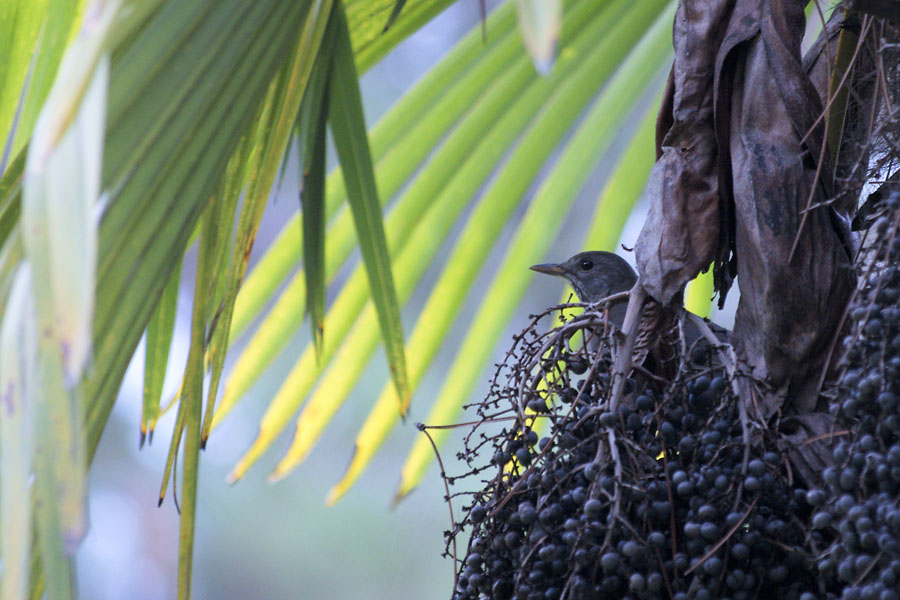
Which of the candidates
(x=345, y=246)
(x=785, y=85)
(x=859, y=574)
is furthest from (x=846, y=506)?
(x=345, y=246)

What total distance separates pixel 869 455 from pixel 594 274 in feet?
3.25

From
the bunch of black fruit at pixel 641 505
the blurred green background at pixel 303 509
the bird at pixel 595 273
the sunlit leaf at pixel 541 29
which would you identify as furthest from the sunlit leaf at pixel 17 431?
the blurred green background at pixel 303 509

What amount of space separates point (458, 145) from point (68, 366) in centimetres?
110

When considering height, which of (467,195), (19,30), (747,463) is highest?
(467,195)

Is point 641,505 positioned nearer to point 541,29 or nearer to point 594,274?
point 541,29

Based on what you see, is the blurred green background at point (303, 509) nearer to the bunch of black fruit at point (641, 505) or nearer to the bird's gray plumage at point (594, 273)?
the bird's gray plumage at point (594, 273)

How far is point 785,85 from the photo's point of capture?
933 millimetres

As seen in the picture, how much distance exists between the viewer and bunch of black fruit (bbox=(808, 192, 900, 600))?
0.63 meters

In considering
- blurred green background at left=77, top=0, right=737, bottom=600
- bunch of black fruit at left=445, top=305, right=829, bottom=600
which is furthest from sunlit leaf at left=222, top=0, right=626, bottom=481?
blurred green background at left=77, top=0, right=737, bottom=600

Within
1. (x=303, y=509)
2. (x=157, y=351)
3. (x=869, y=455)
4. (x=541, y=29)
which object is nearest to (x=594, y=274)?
(x=157, y=351)

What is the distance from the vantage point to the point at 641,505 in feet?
2.41

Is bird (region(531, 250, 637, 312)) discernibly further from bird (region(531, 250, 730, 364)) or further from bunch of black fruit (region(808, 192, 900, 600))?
bunch of black fruit (region(808, 192, 900, 600))

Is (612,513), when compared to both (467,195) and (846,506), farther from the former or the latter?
(467,195)

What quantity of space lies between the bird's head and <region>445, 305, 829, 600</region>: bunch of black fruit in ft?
2.44
